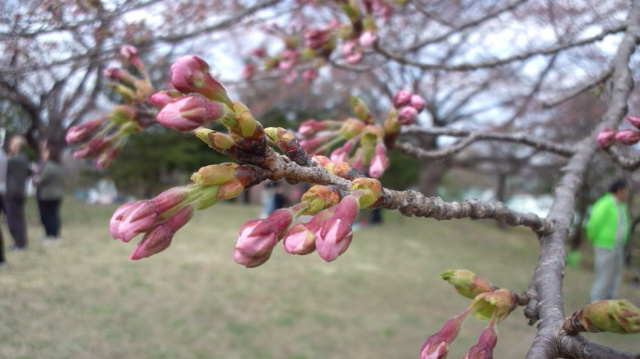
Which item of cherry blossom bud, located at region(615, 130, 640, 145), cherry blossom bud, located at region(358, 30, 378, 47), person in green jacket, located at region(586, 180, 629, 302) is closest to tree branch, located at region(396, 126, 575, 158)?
cherry blossom bud, located at region(615, 130, 640, 145)

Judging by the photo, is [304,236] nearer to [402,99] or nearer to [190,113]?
[190,113]

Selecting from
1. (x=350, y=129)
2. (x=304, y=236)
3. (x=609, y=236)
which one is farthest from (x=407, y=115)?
(x=609, y=236)

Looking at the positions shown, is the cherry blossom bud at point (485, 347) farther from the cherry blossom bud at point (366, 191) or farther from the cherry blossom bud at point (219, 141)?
the cherry blossom bud at point (219, 141)

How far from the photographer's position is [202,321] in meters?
3.95

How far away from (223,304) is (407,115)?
11.9 feet

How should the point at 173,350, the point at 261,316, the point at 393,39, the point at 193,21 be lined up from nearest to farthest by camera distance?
the point at 193,21, the point at 173,350, the point at 261,316, the point at 393,39

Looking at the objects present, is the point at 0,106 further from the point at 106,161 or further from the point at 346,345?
the point at 346,345

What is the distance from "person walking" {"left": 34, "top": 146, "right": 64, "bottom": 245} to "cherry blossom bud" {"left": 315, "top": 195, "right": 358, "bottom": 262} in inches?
245

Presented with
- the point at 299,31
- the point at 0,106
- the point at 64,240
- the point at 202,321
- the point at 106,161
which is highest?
the point at 299,31

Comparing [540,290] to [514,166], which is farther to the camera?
[514,166]

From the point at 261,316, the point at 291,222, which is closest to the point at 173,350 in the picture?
the point at 261,316

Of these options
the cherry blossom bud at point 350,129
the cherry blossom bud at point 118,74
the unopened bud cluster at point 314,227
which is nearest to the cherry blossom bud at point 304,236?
the unopened bud cluster at point 314,227

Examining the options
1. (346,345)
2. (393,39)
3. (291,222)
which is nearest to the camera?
(291,222)

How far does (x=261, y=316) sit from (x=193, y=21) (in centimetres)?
263
